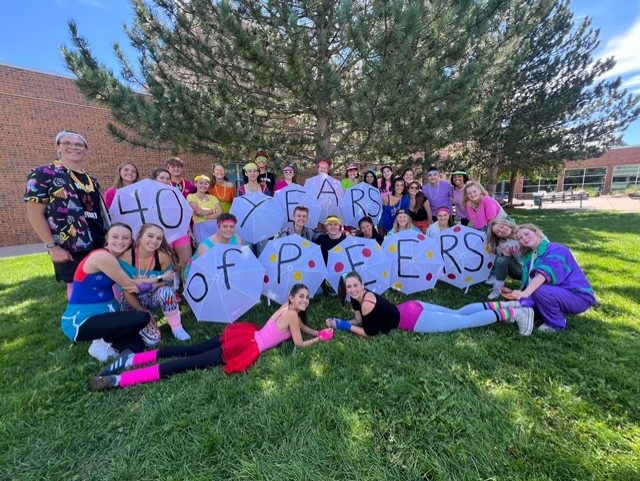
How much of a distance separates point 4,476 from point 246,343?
66.3 inches

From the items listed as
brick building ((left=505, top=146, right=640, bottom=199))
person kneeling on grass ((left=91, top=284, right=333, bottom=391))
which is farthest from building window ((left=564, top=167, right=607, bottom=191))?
person kneeling on grass ((left=91, top=284, right=333, bottom=391))

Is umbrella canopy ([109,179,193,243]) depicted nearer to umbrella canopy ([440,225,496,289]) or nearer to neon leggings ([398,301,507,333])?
neon leggings ([398,301,507,333])

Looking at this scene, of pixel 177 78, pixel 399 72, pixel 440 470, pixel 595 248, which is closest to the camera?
pixel 440 470

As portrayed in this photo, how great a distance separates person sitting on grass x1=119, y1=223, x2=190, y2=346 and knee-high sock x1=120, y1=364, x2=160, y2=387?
680 millimetres

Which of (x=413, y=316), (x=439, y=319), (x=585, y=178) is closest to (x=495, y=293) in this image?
(x=439, y=319)

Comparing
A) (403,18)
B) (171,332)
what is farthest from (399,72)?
(171,332)

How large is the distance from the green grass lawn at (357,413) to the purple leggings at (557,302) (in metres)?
0.18

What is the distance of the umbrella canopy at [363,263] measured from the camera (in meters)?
→ 4.05

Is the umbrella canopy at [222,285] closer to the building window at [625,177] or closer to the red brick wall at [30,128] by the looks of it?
the red brick wall at [30,128]

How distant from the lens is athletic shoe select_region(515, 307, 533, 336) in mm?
3256

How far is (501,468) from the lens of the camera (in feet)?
5.91

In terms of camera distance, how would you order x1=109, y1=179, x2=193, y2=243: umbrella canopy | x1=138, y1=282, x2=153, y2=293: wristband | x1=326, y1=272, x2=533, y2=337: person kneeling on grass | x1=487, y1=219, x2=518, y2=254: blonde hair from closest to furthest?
x1=138, y1=282, x2=153, y2=293: wristband
x1=326, y1=272, x2=533, y2=337: person kneeling on grass
x1=109, y1=179, x2=193, y2=243: umbrella canopy
x1=487, y1=219, x2=518, y2=254: blonde hair

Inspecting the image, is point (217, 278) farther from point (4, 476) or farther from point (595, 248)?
point (595, 248)

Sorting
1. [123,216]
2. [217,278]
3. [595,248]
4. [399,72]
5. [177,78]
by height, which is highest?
[177,78]
